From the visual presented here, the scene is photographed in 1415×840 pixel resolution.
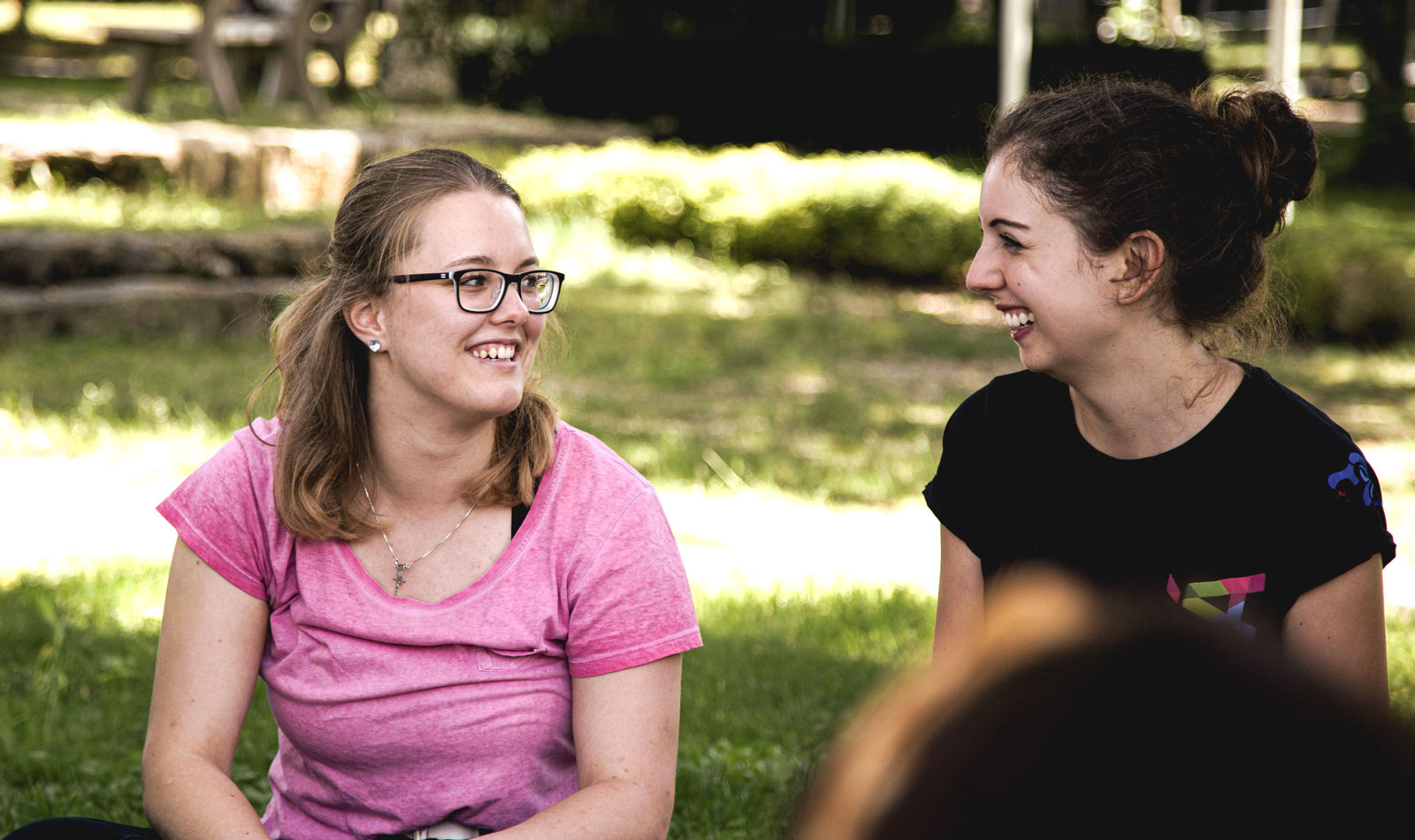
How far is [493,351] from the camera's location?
235 cm

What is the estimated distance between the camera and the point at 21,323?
7.44 meters

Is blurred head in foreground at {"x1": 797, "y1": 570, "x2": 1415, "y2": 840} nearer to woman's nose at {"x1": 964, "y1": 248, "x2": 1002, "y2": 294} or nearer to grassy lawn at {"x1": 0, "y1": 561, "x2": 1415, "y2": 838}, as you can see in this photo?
woman's nose at {"x1": 964, "y1": 248, "x2": 1002, "y2": 294}

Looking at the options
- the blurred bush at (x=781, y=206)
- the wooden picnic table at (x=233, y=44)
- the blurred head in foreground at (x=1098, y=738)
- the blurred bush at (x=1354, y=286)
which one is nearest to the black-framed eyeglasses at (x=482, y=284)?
the blurred head in foreground at (x=1098, y=738)

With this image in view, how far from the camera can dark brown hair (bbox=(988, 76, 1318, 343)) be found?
226 centimetres

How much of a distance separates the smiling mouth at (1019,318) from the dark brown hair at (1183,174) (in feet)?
0.50

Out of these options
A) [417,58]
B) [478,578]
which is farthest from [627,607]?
[417,58]

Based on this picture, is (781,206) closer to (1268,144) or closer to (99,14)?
(1268,144)

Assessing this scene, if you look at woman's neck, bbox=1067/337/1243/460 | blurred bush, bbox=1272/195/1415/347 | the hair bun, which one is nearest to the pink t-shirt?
woman's neck, bbox=1067/337/1243/460

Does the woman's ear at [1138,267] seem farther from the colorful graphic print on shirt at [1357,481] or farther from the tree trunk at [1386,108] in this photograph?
the tree trunk at [1386,108]

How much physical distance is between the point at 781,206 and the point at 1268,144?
9.60m

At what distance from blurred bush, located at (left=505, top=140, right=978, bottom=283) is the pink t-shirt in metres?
9.43

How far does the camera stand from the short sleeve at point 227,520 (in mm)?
2256

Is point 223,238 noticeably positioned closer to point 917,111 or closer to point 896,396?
point 896,396

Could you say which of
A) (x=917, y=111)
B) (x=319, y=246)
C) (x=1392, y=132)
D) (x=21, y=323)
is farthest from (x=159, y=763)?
(x=1392, y=132)
